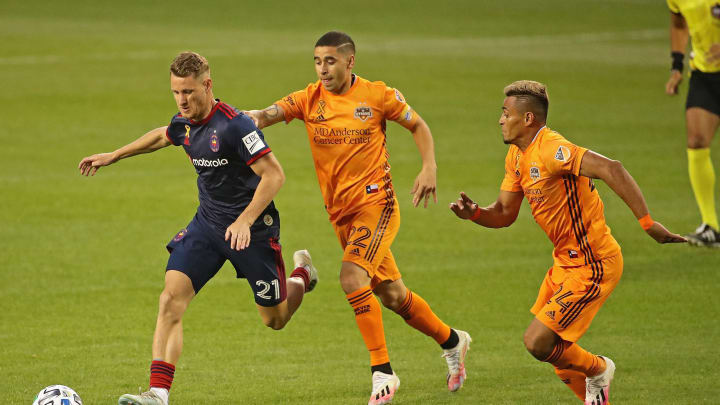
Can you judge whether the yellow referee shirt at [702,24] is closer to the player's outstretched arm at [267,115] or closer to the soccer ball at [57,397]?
the player's outstretched arm at [267,115]

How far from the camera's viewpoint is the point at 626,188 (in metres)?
6.70

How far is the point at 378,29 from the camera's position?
1324 inches

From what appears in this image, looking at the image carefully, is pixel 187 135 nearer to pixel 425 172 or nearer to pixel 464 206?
pixel 425 172

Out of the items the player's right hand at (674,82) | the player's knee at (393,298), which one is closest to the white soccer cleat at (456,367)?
the player's knee at (393,298)

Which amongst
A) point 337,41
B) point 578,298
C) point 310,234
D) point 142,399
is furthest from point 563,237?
point 310,234

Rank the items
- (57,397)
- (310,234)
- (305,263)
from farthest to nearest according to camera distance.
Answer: (310,234)
(305,263)
(57,397)

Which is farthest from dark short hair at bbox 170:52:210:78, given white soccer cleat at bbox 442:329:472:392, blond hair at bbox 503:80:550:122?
white soccer cleat at bbox 442:329:472:392

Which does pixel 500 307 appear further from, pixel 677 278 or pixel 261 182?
pixel 261 182

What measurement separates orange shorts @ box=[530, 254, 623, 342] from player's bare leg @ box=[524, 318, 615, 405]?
0.19 feet

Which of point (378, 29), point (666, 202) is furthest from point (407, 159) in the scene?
point (378, 29)

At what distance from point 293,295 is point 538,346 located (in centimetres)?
210

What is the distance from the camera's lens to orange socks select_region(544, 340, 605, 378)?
7090 millimetres

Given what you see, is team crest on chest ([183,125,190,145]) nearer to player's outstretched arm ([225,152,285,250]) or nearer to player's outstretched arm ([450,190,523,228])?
player's outstretched arm ([225,152,285,250])

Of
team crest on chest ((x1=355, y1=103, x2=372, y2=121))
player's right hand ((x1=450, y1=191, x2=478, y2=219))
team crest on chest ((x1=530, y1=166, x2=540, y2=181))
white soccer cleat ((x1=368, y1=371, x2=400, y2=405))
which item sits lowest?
white soccer cleat ((x1=368, y1=371, x2=400, y2=405))
